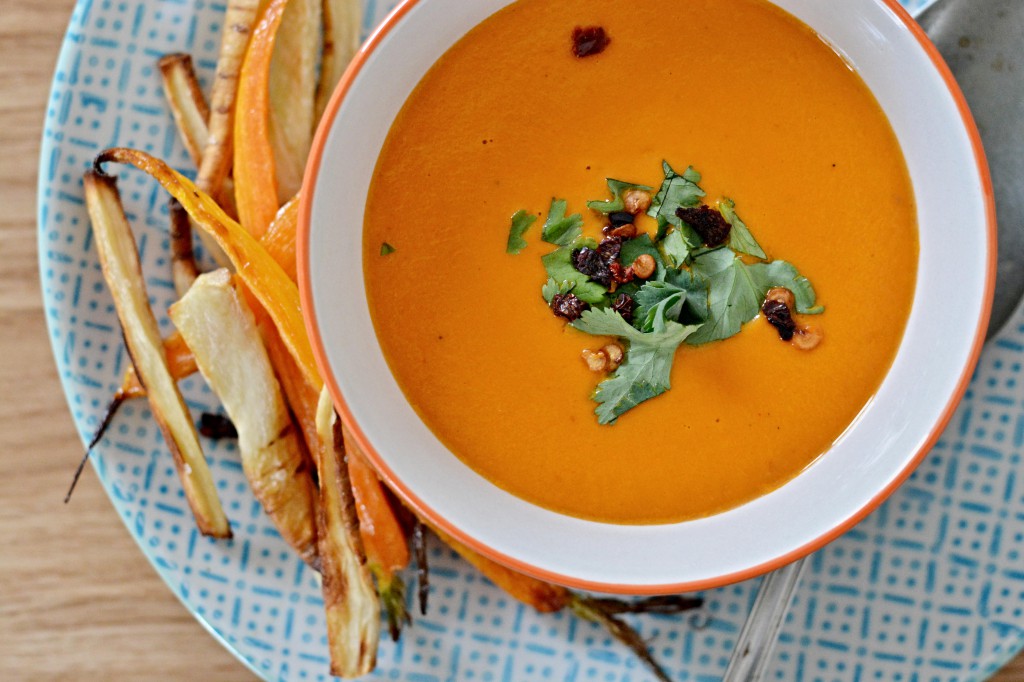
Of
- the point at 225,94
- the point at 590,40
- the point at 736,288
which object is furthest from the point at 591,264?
the point at 225,94

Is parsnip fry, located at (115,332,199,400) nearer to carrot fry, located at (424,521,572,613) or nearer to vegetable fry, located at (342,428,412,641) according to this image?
vegetable fry, located at (342,428,412,641)

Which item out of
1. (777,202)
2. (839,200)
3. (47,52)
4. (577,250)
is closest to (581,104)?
(577,250)

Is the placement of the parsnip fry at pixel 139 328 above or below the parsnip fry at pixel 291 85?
below

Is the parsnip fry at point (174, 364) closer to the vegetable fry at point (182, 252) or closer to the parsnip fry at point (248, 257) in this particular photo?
the vegetable fry at point (182, 252)

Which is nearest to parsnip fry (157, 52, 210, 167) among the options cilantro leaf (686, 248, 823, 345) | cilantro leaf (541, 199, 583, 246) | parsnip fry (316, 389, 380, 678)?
parsnip fry (316, 389, 380, 678)

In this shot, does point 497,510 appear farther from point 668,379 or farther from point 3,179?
point 3,179

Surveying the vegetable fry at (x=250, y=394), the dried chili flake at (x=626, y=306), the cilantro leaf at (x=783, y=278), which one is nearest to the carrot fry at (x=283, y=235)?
the vegetable fry at (x=250, y=394)
